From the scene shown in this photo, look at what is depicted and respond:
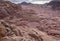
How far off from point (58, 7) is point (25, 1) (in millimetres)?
7045

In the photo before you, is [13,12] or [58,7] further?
[58,7]

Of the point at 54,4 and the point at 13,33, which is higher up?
the point at 13,33

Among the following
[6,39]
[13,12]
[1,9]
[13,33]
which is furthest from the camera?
[13,12]

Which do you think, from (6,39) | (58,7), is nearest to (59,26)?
(6,39)

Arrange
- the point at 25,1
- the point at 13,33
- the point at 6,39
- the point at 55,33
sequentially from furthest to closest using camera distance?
the point at 25,1 < the point at 55,33 < the point at 13,33 < the point at 6,39

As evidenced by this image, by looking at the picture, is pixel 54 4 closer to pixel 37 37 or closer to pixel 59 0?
pixel 59 0

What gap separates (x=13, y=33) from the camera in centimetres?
477

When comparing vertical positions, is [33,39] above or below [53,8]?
above

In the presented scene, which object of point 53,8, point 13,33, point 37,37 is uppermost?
point 13,33

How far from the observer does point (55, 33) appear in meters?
7.50

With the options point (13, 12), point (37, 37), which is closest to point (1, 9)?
point (13, 12)

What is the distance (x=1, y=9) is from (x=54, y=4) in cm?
799

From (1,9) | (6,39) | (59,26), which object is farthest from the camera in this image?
(1,9)

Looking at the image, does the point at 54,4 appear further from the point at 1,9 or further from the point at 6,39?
the point at 6,39
